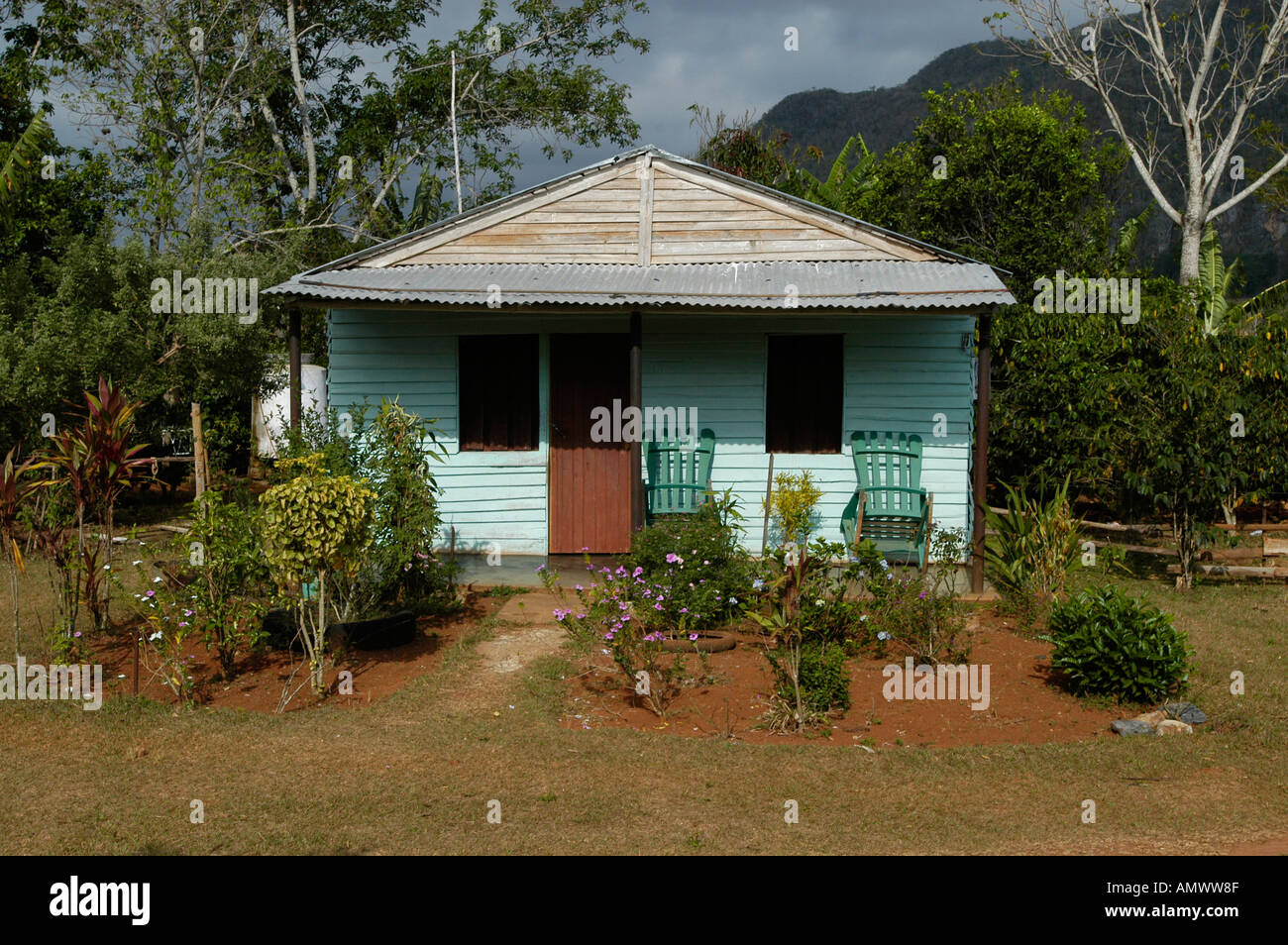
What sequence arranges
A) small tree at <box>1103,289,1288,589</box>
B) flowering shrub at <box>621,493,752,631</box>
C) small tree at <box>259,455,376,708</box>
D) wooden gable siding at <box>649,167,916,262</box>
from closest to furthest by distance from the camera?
Result: small tree at <box>259,455,376,708</box>
flowering shrub at <box>621,493,752,631</box>
small tree at <box>1103,289,1288,589</box>
wooden gable siding at <box>649,167,916,262</box>

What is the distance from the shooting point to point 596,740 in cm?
682

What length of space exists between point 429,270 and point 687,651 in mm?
5213

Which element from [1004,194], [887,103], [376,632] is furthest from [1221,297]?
[887,103]

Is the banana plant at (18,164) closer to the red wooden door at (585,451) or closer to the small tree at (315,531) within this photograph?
the red wooden door at (585,451)

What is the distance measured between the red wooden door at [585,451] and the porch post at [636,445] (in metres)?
1.02

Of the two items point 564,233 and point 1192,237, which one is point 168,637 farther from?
point 1192,237

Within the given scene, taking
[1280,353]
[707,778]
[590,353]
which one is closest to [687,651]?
[707,778]

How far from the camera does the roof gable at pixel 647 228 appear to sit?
11.6m

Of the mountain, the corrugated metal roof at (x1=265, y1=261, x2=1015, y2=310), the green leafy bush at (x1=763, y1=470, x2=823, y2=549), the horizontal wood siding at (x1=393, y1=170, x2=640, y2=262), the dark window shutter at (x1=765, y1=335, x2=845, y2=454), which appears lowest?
the green leafy bush at (x1=763, y1=470, x2=823, y2=549)

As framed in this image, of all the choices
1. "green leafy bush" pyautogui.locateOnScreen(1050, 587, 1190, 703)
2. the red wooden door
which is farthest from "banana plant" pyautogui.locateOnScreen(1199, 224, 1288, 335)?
"green leafy bush" pyautogui.locateOnScreen(1050, 587, 1190, 703)

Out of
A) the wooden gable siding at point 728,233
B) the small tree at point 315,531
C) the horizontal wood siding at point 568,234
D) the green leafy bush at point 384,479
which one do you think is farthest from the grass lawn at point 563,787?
the wooden gable siding at point 728,233

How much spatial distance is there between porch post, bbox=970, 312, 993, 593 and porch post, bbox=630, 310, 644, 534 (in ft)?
10.2

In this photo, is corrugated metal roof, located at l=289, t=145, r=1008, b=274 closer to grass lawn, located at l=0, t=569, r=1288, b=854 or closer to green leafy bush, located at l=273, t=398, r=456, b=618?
green leafy bush, located at l=273, t=398, r=456, b=618

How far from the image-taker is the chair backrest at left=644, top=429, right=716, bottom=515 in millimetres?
11047
